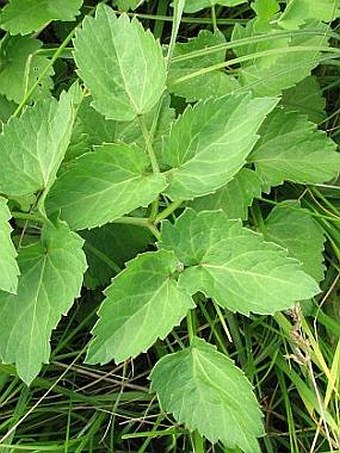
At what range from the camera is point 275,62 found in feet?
3.93

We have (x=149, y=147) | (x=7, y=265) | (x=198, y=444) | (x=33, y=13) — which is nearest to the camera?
(x=7, y=265)

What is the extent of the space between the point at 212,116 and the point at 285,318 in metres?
0.33

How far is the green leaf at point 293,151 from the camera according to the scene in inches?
46.7

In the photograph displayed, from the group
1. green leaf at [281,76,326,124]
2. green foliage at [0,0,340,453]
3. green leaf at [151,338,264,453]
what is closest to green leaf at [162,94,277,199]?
green foliage at [0,0,340,453]

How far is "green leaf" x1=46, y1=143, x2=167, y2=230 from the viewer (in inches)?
39.5

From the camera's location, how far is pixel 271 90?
1172 millimetres

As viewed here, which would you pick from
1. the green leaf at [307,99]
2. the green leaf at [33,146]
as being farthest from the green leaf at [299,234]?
the green leaf at [33,146]

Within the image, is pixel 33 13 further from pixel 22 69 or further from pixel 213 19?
pixel 213 19

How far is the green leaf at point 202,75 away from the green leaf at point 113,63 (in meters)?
0.12

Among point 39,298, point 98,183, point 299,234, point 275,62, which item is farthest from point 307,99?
point 39,298

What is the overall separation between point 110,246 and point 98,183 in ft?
0.62

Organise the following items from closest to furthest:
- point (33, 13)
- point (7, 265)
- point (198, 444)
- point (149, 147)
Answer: point (7, 265) < point (149, 147) < point (198, 444) < point (33, 13)

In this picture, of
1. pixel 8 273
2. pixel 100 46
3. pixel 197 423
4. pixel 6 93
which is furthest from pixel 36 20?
pixel 197 423

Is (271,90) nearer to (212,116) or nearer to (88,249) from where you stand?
(212,116)
